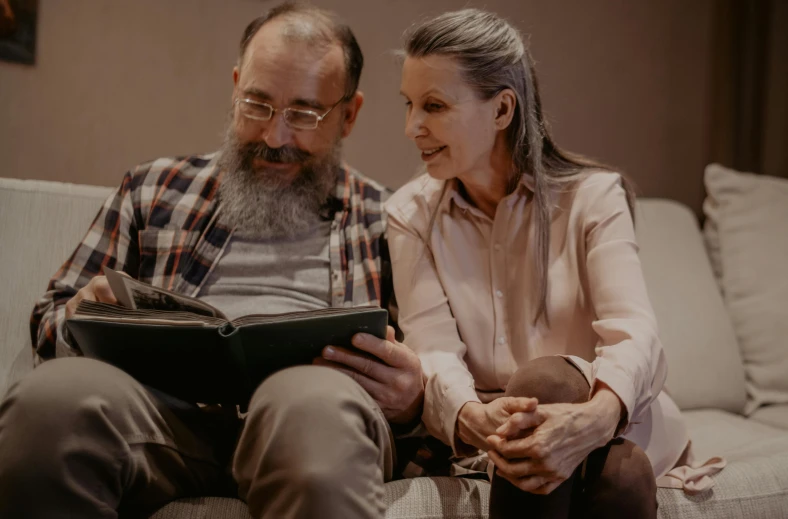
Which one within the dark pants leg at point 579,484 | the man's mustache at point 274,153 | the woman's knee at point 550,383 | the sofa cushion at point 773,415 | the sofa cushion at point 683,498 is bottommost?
the sofa cushion at point 773,415

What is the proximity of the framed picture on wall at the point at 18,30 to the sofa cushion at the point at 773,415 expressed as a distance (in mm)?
2134

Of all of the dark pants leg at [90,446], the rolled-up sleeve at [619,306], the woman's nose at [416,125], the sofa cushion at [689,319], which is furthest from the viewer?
the sofa cushion at [689,319]

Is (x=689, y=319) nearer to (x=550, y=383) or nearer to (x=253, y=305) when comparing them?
(x=550, y=383)

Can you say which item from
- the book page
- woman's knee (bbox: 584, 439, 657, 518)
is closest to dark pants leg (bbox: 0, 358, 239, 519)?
the book page

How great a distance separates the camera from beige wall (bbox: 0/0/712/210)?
79.0 inches

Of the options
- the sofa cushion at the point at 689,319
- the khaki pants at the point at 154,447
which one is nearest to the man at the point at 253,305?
the khaki pants at the point at 154,447

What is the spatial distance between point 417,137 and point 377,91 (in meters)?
0.81

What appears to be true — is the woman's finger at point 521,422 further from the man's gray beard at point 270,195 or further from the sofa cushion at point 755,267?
the sofa cushion at point 755,267

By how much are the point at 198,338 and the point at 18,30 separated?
1317mm

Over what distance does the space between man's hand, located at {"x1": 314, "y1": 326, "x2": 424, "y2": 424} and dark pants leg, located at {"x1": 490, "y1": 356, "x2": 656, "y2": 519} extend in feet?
0.67

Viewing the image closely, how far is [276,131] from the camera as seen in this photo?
167 centimetres

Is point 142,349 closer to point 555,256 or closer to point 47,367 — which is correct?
point 47,367

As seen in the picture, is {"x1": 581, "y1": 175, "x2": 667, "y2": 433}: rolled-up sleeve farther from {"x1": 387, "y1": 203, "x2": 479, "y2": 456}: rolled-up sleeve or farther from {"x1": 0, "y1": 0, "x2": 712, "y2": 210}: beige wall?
{"x1": 0, "y1": 0, "x2": 712, "y2": 210}: beige wall

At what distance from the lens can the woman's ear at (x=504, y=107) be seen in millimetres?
1431
